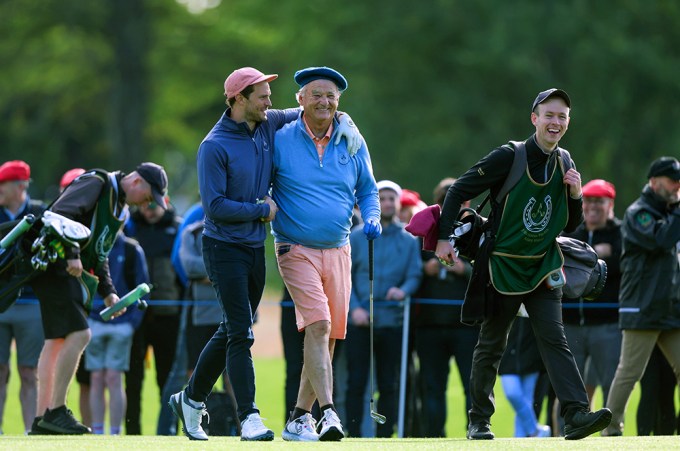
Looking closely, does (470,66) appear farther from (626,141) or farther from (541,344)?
(541,344)

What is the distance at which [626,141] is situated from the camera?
125 ft

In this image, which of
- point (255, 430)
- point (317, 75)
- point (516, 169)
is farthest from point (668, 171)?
point (255, 430)

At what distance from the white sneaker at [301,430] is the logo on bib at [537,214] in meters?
1.83

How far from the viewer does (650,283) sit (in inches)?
456

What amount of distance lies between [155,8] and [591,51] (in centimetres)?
1466

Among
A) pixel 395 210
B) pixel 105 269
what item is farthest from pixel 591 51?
pixel 105 269

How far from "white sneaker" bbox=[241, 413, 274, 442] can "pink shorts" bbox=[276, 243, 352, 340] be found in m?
0.63

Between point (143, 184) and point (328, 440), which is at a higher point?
point (143, 184)

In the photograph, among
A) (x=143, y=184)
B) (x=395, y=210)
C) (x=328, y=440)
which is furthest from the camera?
(x=395, y=210)

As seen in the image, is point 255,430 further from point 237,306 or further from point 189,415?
point 237,306

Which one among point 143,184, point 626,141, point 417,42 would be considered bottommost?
point 143,184

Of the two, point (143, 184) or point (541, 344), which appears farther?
point (143, 184)

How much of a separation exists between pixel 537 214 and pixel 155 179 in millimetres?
2940

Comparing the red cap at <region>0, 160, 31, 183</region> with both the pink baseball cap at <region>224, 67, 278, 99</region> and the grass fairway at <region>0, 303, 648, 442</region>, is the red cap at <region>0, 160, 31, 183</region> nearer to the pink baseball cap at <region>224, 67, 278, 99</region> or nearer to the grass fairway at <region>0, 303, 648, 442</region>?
the grass fairway at <region>0, 303, 648, 442</region>
